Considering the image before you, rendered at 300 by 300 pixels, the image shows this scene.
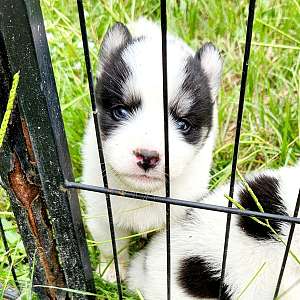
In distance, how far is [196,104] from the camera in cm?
175

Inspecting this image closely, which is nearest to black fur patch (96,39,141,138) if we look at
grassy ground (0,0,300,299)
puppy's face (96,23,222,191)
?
puppy's face (96,23,222,191)

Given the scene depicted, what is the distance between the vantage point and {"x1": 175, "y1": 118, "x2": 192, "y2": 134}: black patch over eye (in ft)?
5.69

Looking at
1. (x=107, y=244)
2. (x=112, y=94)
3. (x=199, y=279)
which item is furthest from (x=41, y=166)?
(x=107, y=244)

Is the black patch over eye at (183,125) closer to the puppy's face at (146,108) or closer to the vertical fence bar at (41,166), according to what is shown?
the puppy's face at (146,108)

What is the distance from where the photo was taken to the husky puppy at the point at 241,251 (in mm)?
1681

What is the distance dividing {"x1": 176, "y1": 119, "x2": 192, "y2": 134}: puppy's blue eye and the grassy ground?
524 mm

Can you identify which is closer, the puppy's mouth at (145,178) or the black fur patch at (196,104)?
the puppy's mouth at (145,178)

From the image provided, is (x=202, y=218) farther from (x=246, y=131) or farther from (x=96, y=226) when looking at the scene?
(x=246, y=131)

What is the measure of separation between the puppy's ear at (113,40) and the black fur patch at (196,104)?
0.76 feet

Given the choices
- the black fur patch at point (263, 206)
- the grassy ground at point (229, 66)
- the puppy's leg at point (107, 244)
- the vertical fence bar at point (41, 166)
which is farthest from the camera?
the grassy ground at point (229, 66)

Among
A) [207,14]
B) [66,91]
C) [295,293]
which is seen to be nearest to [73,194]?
[295,293]

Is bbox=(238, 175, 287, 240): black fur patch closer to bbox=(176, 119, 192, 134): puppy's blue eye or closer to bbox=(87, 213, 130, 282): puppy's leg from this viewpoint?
bbox=(176, 119, 192, 134): puppy's blue eye

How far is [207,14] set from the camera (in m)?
3.05

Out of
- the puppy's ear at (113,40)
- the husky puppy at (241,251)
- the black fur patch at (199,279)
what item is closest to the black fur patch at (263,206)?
the husky puppy at (241,251)
